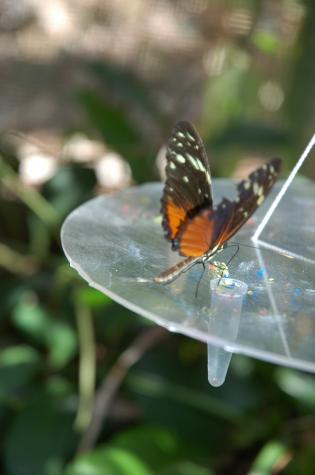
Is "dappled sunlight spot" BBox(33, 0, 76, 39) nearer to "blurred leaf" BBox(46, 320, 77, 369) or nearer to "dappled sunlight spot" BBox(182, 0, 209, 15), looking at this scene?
"dappled sunlight spot" BBox(182, 0, 209, 15)

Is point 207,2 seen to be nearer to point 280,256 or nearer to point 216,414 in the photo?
point 216,414

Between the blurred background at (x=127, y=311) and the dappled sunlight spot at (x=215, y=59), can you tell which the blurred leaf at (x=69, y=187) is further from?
the dappled sunlight spot at (x=215, y=59)

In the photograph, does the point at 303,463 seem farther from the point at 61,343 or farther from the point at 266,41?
the point at 266,41

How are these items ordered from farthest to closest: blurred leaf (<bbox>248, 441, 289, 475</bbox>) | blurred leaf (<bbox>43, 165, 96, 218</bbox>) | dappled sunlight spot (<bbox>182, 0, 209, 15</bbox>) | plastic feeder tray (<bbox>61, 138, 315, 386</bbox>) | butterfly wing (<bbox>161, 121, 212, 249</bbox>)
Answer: dappled sunlight spot (<bbox>182, 0, 209, 15</bbox>) < blurred leaf (<bbox>43, 165, 96, 218</bbox>) < blurred leaf (<bbox>248, 441, 289, 475</bbox>) < butterfly wing (<bbox>161, 121, 212, 249</bbox>) < plastic feeder tray (<bbox>61, 138, 315, 386</bbox>)

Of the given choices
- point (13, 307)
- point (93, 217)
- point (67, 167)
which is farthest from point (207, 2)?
point (93, 217)

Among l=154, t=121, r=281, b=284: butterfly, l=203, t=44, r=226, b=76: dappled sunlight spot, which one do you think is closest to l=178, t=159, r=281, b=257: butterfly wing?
l=154, t=121, r=281, b=284: butterfly

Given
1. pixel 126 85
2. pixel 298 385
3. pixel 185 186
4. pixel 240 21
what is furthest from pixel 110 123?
pixel 185 186
